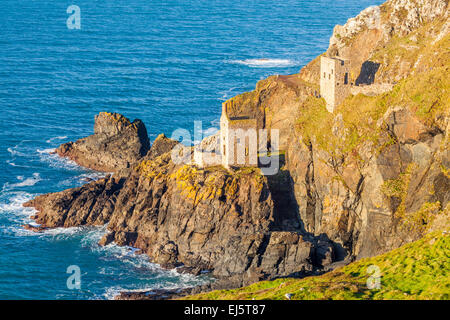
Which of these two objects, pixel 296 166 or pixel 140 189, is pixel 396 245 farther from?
pixel 140 189

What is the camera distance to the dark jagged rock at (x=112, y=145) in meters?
151

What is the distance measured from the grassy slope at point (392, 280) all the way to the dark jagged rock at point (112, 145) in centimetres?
6345

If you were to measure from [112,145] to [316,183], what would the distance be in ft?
173

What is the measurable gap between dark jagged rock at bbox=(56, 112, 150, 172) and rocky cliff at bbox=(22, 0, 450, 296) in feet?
53.1

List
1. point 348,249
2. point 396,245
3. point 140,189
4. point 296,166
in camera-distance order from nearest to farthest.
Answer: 1. point 396,245
2. point 348,249
3. point 296,166
4. point 140,189

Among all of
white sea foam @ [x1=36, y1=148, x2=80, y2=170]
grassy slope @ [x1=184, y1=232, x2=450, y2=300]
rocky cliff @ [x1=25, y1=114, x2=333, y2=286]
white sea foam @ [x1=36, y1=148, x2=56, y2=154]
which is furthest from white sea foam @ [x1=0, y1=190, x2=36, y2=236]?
grassy slope @ [x1=184, y1=232, x2=450, y2=300]

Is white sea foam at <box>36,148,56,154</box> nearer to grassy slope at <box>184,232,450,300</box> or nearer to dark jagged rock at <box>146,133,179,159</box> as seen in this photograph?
dark jagged rock at <box>146,133,179,159</box>

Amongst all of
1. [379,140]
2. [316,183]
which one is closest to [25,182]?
[316,183]

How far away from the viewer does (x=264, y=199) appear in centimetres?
11425

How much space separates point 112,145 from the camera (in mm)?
153750

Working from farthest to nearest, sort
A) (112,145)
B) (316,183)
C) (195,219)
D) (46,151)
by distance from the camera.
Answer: (46,151) → (112,145) → (195,219) → (316,183)

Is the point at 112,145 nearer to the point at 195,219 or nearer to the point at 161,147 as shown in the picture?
the point at 161,147

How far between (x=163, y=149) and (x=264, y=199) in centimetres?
2782
